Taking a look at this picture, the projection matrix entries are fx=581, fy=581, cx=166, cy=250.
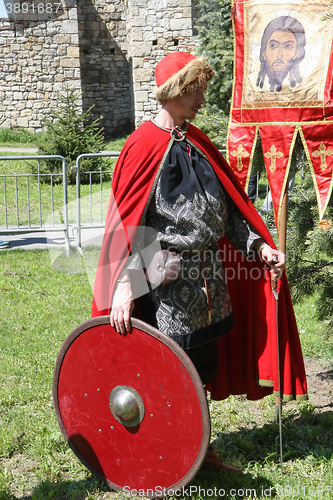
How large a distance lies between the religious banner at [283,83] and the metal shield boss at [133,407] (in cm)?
124

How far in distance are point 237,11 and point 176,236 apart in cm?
139

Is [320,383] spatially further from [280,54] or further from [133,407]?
[280,54]

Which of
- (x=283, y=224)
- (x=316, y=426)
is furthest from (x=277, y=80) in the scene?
(x=316, y=426)

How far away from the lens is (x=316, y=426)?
3062mm

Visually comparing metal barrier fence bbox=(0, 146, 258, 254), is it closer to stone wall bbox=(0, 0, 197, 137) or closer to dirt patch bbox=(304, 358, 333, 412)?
dirt patch bbox=(304, 358, 333, 412)

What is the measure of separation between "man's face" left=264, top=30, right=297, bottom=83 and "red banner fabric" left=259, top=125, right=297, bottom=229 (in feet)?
0.85

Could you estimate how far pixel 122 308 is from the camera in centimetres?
222

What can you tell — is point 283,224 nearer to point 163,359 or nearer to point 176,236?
point 176,236

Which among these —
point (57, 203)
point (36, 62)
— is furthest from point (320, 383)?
point (36, 62)

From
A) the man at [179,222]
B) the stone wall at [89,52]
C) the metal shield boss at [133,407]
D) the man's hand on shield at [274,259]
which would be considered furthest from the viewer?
the stone wall at [89,52]

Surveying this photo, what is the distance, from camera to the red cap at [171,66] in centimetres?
222

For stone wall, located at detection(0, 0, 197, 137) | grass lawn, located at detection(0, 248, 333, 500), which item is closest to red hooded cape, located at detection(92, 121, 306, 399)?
grass lawn, located at detection(0, 248, 333, 500)

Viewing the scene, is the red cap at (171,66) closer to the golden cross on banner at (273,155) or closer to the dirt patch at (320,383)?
the golden cross on banner at (273,155)

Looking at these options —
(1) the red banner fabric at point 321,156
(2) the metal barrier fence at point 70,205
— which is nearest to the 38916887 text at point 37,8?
(2) the metal barrier fence at point 70,205
